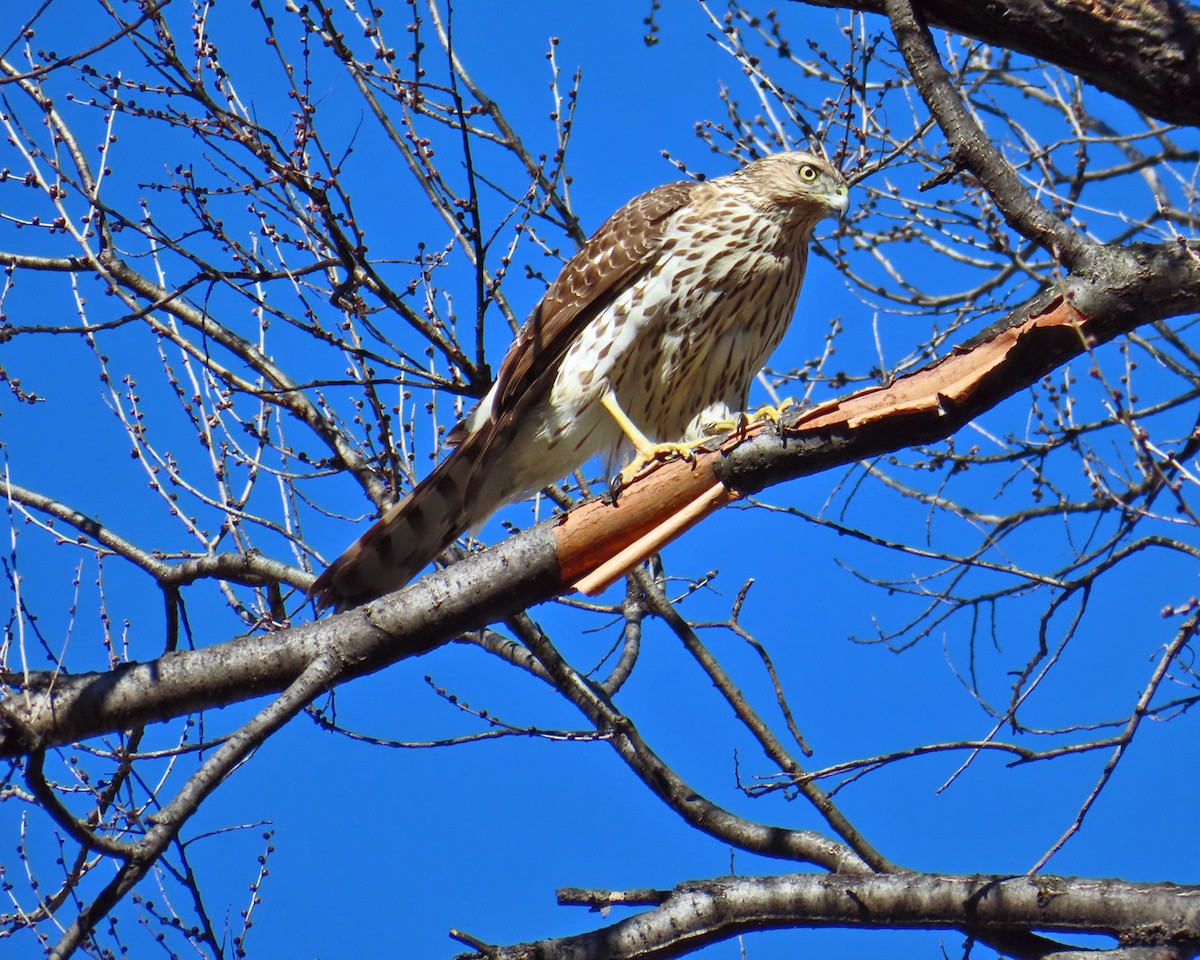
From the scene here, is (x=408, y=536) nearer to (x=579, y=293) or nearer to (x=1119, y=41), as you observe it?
(x=579, y=293)

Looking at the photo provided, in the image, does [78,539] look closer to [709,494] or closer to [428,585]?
[428,585]

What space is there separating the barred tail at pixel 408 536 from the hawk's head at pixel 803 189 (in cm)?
139

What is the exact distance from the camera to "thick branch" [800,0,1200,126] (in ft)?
9.87

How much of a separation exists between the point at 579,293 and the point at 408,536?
1071mm

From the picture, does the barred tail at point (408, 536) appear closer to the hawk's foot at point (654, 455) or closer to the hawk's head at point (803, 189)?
the hawk's foot at point (654, 455)

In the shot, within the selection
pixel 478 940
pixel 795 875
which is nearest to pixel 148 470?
pixel 478 940

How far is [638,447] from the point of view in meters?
4.06

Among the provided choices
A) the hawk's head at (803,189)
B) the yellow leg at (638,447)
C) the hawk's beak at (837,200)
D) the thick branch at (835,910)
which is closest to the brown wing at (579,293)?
the yellow leg at (638,447)

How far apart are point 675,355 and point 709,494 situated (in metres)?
1.24

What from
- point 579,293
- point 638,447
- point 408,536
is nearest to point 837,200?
point 579,293

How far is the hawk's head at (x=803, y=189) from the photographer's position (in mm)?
4480

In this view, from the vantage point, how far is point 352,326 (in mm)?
4195

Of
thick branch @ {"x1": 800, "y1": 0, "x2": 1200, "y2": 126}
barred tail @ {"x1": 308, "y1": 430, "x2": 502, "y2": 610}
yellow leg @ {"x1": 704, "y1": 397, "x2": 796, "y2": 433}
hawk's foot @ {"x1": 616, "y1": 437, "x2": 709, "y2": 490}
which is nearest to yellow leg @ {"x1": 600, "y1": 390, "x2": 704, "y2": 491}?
hawk's foot @ {"x1": 616, "y1": 437, "x2": 709, "y2": 490}

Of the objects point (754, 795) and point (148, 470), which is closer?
point (754, 795)
